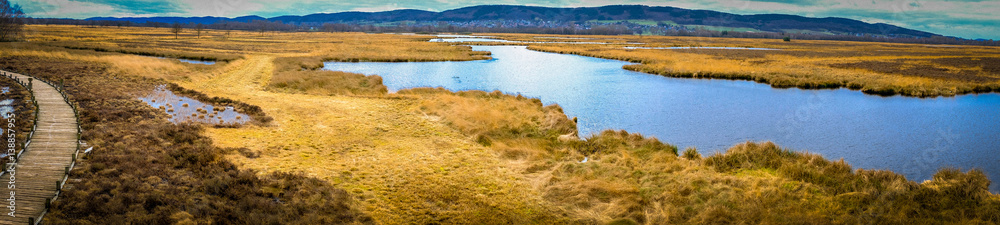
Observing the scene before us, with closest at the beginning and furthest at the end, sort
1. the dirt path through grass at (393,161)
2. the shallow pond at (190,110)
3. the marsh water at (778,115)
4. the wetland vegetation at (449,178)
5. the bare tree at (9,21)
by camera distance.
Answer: the wetland vegetation at (449,178), the dirt path through grass at (393,161), the marsh water at (778,115), the shallow pond at (190,110), the bare tree at (9,21)

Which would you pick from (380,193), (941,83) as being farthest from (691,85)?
(380,193)

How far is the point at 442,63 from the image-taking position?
53.2 m

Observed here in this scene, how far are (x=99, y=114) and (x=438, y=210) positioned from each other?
646 inches

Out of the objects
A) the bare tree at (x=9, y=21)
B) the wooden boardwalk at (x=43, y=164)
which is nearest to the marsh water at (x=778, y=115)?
the wooden boardwalk at (x=43, y=164)

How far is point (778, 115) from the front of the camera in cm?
2473

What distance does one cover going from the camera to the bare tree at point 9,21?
6431 centimetres

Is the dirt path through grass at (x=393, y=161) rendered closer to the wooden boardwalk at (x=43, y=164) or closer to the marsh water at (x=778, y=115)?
the wooden boardwalk at (x=43, y=164)

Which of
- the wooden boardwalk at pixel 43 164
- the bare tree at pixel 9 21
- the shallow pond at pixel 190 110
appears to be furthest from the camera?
the bare tree at pixel 9 21

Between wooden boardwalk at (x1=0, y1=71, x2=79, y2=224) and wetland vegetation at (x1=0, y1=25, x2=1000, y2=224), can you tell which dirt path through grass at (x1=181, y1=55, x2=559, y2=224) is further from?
wooden boardwalk at (x1=0, y1=71, x2=79, y2=224)

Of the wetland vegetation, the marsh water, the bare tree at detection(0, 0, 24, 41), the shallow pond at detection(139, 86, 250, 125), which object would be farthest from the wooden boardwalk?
the bare tree at detection(0, 0, 24, 41)

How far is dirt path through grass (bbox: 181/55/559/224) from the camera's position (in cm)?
1031

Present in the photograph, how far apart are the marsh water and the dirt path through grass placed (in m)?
7.22

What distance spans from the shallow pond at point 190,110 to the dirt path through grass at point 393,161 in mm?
1469

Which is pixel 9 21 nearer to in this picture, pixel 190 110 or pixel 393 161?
Result: pixel 190 110
